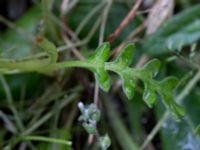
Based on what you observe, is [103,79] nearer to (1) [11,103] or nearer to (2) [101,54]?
(2) [101,54]

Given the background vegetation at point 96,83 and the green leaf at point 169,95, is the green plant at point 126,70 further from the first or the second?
the background vegetation at point 96,83

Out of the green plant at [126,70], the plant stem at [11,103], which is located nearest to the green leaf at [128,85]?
the green plant at [126,70]

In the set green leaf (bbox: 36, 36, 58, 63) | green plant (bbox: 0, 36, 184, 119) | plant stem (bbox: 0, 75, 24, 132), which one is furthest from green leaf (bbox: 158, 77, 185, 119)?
plant stem (bbox: 0, 75, 24, 132)

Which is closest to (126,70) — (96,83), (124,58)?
(124,58)

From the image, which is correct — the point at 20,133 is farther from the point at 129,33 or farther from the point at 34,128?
the point at 129,33

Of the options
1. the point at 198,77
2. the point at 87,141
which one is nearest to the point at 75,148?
the point at 87,141

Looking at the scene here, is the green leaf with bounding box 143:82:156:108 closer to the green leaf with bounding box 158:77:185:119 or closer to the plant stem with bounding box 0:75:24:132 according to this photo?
the green leaf with bounding box 158:77:185:119

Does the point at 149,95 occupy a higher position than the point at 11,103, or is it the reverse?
the point at 11,103
